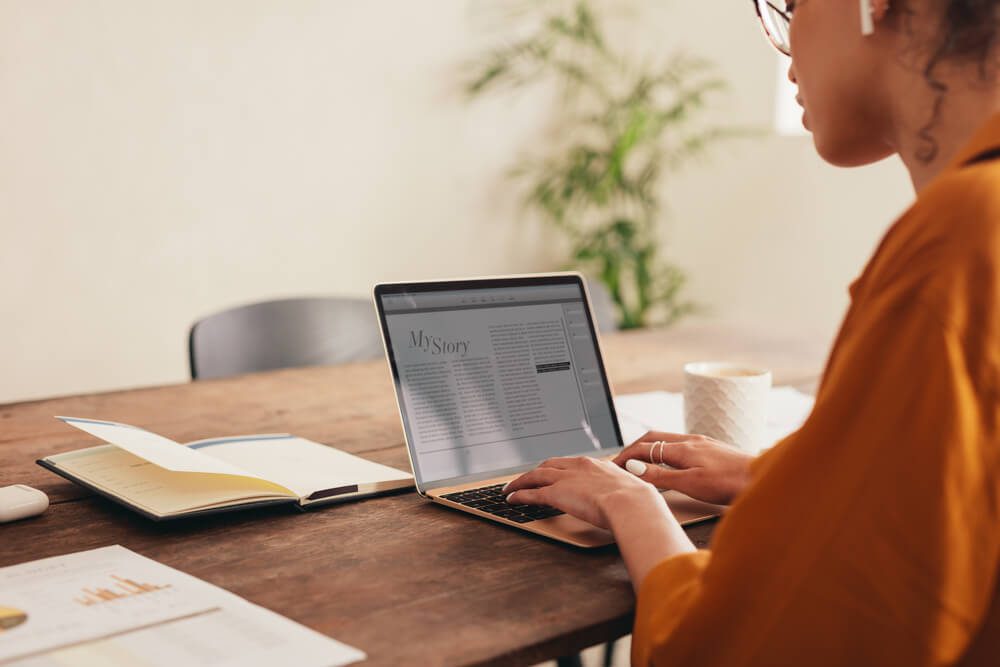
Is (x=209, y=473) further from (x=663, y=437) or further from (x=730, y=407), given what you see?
(x=730, y=407)

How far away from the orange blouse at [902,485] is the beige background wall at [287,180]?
1.85m

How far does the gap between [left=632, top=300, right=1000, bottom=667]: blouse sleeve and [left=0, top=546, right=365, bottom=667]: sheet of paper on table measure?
295 mm

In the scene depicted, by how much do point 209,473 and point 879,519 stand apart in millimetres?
674

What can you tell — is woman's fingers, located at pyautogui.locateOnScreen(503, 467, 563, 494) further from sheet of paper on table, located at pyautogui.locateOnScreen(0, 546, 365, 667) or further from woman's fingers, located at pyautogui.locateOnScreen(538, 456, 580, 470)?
sheet of paper on table, located at pyautogui.locateOnScreen(0, 546, 365, 667)

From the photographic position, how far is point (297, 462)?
1.25m

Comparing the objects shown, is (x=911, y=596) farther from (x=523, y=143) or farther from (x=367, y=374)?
(x=523, y=143)

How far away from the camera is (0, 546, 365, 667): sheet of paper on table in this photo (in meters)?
0.72

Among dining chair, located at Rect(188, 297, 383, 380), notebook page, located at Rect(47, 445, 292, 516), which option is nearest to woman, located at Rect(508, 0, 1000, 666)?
notebook page, located at Rect(47, 445, 292, 516)

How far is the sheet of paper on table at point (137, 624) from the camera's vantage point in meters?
0.72

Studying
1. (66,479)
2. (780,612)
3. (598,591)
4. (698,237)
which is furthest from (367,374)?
(698,237)

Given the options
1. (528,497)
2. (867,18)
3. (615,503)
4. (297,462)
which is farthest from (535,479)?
(867,18)

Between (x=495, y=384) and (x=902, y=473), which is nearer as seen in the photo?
(x=902, y=473)

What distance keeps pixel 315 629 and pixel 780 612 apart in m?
0.34

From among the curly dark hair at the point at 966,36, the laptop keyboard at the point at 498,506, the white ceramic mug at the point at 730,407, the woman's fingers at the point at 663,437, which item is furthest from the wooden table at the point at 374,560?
the curly dark hair at the point at 966,36
